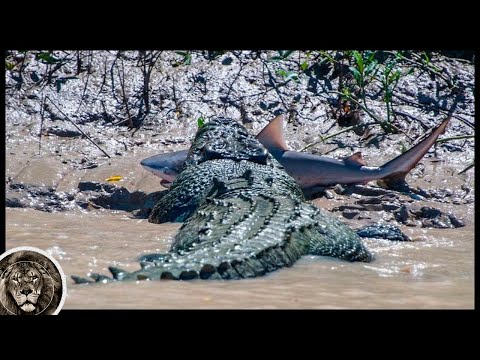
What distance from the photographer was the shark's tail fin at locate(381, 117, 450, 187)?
273 inches

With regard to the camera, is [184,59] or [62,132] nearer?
[62,132]

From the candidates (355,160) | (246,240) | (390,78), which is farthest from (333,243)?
(390,78)

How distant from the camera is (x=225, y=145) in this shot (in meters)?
7.13

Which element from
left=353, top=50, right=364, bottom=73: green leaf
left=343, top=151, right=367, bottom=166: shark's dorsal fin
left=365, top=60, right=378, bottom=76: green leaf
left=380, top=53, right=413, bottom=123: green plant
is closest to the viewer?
left=343, top=151, right=367, bottom=166: shark's dorsal fin

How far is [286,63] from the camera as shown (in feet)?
29.8

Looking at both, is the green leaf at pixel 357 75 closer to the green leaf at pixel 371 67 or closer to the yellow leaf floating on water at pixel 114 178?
the green leaf at pixel 371 67

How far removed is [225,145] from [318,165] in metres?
0.82

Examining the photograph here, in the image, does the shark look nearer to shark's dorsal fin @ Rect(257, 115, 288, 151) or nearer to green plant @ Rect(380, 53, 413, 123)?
shark's dorsal fin @ Rect(257, 115, 288, 151)

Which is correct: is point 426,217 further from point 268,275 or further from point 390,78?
point 268,275

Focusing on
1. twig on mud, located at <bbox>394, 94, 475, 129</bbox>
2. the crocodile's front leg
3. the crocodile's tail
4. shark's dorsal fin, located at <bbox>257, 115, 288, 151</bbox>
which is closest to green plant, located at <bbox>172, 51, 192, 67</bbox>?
shark's dorsal fin, located at <bbox>257, 115, 288, 151</bbox>
